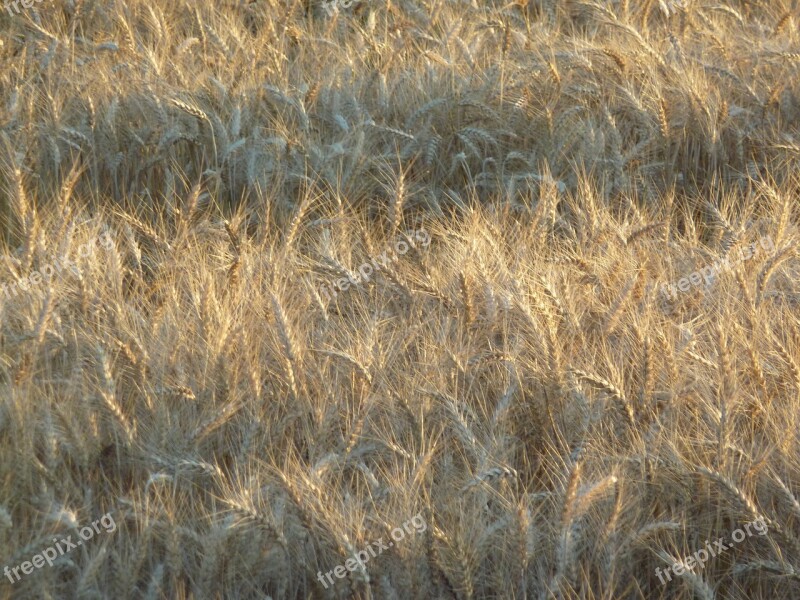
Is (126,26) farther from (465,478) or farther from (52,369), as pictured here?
(465,478)

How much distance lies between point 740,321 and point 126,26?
2.54m

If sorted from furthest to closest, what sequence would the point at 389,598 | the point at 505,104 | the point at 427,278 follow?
the point at 505,104 < the point at 427,278 < the point at 389,598

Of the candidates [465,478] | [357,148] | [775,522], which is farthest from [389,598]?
[357,148]

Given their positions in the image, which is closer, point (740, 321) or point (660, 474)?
point (660, 474)

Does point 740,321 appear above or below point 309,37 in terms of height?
below

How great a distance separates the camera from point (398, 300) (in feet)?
9.37

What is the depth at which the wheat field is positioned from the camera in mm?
2096

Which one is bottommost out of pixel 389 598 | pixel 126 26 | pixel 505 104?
pixel 389 598

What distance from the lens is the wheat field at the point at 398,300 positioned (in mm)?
2096

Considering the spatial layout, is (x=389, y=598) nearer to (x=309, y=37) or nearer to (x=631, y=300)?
(x=631, y=300)

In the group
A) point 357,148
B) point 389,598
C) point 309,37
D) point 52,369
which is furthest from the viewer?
point 309,37

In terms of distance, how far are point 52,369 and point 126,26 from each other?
178 cm

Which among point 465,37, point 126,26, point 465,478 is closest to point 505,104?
point 465,37

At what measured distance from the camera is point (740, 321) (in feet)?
8.89
